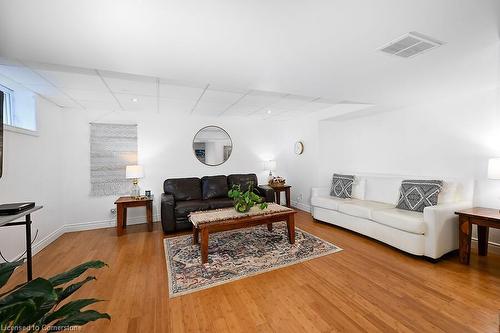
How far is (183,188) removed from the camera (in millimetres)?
4430

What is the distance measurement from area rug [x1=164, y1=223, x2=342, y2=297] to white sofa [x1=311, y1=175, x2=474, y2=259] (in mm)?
687

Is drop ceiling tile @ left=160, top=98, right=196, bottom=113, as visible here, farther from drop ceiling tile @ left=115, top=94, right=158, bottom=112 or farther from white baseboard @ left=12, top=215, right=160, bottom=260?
white baseboard @ left=12, top=215, right=160, bottom=260

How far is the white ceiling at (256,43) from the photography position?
1.34 m

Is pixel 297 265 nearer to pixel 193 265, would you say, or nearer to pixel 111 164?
pixel 193 265

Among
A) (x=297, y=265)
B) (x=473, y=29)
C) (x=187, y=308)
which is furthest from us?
(x=297, y=265)

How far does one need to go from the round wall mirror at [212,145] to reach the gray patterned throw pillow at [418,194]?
135 inches

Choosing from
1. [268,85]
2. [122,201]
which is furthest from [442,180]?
[122,201]

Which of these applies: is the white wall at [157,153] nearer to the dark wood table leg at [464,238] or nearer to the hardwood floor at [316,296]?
the hardwood floor at [316,296]

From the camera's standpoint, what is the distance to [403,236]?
9.37 ft

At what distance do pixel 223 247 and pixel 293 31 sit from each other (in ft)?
8.95

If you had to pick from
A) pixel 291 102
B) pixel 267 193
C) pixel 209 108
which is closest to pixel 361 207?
pixel 267 193

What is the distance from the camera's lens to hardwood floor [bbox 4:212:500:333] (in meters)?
1.73

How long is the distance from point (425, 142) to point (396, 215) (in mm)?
1443

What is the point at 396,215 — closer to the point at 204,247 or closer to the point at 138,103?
the point at 204,247
